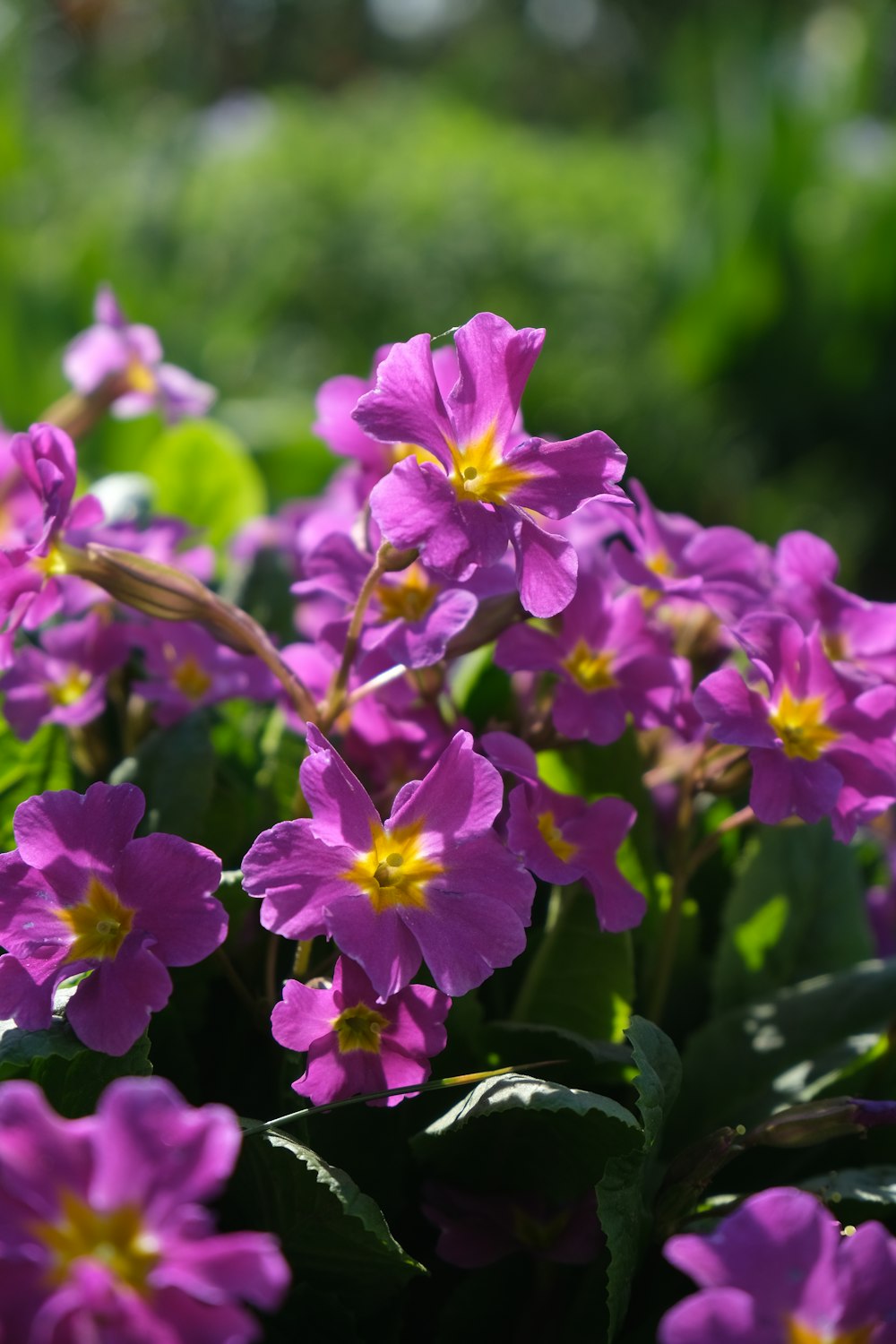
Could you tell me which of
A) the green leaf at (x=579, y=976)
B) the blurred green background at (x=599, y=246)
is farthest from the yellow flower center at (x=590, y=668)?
the blurred green background at (x=599, y=246)

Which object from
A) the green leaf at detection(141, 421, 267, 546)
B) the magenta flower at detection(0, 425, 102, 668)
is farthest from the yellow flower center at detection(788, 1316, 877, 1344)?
the green leaf at detection(141, 421, 267, 546)

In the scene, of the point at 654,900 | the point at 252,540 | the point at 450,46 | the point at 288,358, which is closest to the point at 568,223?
the point at 288,358

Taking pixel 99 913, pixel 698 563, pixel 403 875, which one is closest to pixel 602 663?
pixel 698 563

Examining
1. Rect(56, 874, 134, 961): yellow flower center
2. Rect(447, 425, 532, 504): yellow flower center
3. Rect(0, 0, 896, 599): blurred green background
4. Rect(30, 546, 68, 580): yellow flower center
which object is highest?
Rect(447, 425, 532, 504): yellow flower center

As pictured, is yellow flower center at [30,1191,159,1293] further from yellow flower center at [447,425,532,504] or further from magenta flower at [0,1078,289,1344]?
yellow flower center at [447,425,532,504]

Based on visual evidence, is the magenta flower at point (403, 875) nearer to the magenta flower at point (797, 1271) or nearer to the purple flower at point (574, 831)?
the purple flower at point (574, 831)

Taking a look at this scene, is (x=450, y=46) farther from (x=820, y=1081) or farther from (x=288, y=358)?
(x=820, y=1081)
